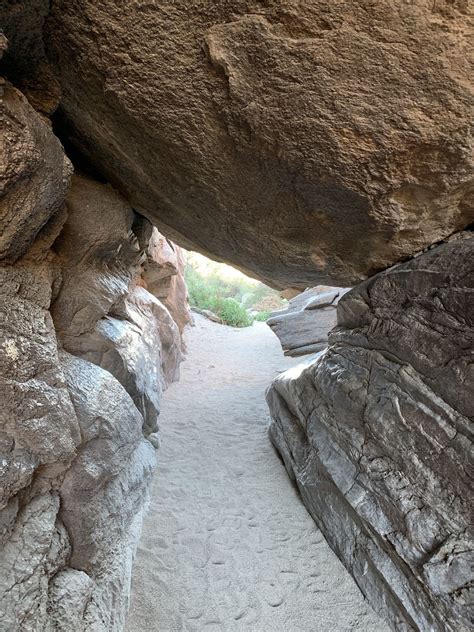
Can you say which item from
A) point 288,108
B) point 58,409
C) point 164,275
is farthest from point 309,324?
point 58,409

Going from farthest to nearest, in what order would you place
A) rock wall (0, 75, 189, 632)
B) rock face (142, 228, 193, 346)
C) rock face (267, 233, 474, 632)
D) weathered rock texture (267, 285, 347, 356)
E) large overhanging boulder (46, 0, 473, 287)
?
weathered rock texture (267, 285, 347, 356)
rock face (142, 228, 193, 346)
rock face (267, 233, 474, 632)
rock wall (0, 75, 189, 632)
large overhanging boulder (46, 0, 473, 287)

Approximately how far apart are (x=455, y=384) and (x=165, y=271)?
6.72 m

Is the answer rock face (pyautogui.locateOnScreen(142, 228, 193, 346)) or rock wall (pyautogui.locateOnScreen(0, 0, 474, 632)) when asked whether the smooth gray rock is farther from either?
rock face (pyautogui.locateOnScreen(142, 228, 193, 346))

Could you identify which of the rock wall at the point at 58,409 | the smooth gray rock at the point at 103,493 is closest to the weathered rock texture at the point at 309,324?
the rock wall at the point at 58,409

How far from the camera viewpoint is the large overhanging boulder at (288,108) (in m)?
1.90

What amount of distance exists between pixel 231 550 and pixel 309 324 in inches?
230

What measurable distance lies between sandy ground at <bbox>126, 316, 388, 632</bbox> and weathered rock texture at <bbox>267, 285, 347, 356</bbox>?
283cm

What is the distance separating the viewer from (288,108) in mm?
2217

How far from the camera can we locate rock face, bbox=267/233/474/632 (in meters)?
2.34

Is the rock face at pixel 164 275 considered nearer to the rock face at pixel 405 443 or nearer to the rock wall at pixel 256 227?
the rock wall at pixel 256 227

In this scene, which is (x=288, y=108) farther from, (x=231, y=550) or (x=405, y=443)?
(x=231, y=550)

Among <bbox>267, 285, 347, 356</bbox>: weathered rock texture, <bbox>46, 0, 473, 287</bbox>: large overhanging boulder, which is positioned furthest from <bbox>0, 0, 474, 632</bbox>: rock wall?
<bbox>267, 285, 347, 356</bbox>: weathered rock texture

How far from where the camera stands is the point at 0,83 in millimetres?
1923

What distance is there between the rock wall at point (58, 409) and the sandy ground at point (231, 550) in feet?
1.13
